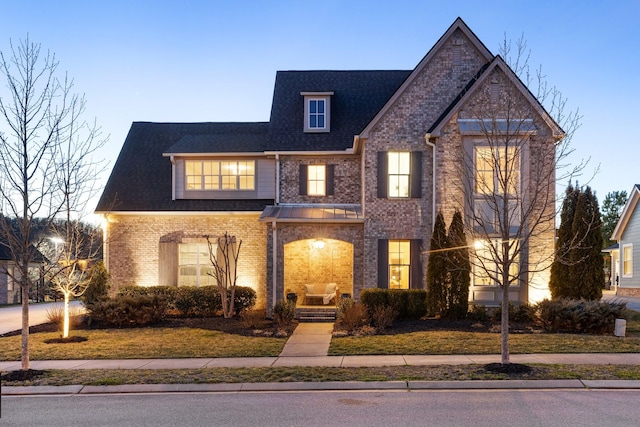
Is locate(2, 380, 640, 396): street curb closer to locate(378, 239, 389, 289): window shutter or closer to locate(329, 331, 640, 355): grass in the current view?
locate(329, 331, 640, 355): grass

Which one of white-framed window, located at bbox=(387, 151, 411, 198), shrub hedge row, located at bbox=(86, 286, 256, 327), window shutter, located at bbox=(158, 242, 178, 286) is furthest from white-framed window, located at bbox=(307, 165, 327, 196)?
window shutter, located at bbox=(158, 242, 178, 286)

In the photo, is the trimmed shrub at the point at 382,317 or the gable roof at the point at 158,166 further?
the gable roof at the point at 158,166

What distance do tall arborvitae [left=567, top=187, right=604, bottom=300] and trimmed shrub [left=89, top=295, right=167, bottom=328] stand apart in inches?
527

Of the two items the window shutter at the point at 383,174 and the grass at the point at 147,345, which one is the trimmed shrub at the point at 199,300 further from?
the window shutter at the point at 383,174

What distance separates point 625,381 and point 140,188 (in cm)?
1838

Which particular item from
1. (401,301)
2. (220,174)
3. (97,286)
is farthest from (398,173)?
(97,286)

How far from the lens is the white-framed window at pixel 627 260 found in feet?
98.8

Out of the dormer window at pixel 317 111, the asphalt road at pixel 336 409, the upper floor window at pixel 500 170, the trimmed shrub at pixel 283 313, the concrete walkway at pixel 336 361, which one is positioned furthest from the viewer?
the dormer window at pixel 317 111

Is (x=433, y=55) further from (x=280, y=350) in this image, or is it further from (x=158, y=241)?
(x=158, y=241)

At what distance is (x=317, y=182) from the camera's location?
2053 cm

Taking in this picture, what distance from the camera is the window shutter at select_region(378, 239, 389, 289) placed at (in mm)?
17688

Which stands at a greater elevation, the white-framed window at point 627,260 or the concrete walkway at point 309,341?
the white-framed window at point 627,260

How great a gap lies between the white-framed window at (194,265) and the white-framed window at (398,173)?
756cm

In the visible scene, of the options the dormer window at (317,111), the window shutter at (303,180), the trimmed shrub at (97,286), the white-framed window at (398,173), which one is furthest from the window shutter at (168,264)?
the white-framed window at (398,173)
